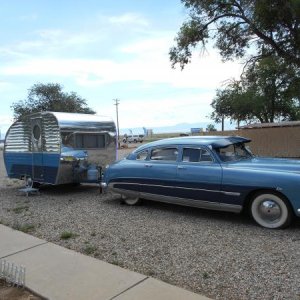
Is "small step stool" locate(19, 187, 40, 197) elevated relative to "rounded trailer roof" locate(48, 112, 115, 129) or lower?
lower

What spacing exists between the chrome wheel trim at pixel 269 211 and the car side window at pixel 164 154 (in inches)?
75.3

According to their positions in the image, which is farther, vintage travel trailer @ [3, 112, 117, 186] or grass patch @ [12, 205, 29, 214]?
vintage travel trailer @ [3, 112, 117, 186]

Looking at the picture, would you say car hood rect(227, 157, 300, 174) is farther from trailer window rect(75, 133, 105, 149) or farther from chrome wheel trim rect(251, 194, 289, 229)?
trailer window rect(75, 133, 105, 149)

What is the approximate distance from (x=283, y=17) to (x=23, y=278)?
11608mm

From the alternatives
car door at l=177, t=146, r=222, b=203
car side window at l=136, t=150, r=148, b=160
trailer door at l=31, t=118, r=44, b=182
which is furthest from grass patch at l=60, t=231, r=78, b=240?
trailer door at l=31, t=118, r=44, b=182

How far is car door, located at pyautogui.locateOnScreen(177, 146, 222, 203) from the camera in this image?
275 inches

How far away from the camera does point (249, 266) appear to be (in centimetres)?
474

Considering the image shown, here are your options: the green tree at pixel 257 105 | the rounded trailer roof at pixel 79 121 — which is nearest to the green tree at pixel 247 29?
the rounded trailer roof at pixel 79 121

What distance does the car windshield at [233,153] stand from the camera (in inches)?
289

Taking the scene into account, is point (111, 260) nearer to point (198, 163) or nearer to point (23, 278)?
point (23, 278)

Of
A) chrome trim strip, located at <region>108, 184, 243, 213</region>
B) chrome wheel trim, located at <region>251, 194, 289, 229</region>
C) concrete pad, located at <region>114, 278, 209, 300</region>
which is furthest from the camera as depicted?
chrome trim strip, located at <region>108, 184, 243, 213</region>

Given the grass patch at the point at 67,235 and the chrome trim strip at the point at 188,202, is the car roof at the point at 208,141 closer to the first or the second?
the chrome trim strip at the point at 188,202

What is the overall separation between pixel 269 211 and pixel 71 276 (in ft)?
11.4

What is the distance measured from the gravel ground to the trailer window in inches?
74.4
